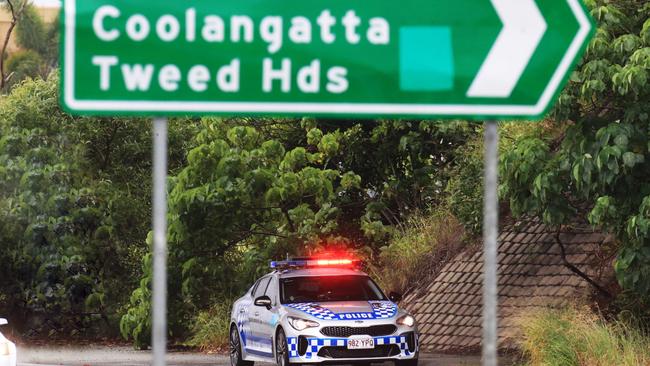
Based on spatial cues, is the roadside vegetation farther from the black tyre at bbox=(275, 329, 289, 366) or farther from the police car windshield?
the black tyre at bbox=(275, 329, 289, 366)

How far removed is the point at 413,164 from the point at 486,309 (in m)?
23.7

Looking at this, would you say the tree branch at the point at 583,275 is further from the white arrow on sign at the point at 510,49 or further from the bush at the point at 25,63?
the bush at the point at 25,63

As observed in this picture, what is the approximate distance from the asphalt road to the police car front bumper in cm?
178

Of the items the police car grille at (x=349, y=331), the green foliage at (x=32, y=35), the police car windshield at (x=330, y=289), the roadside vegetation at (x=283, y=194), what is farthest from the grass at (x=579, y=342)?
the green foliage at (x=32, y=35)

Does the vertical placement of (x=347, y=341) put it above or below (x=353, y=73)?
below

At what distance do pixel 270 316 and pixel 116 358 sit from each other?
20.3 ft

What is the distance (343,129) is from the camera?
3056cm

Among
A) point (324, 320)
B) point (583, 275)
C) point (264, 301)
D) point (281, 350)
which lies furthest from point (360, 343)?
point (583, 275)

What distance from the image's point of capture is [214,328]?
2797 centimetres

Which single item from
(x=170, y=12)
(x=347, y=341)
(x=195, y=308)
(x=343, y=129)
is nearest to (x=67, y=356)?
(x=195, y=308)

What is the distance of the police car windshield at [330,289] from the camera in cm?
2080

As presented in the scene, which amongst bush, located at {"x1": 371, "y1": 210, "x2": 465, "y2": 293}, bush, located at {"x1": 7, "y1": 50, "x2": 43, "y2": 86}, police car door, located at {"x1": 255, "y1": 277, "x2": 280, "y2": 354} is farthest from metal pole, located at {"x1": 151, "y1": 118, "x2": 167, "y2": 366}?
bush, located at {"x1": 7, "y1": 50, "x2": 43, "y2": 86}

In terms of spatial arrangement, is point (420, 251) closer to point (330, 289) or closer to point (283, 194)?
point (283, 194)

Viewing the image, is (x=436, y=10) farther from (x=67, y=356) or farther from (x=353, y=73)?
(x=67, y=356)
